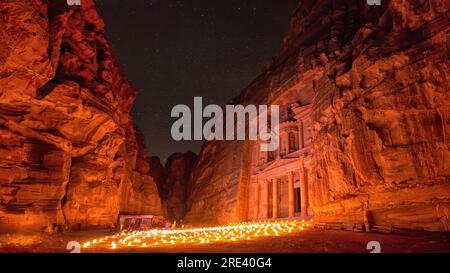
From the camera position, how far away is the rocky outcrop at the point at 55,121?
13242 mm

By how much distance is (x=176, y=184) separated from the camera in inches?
1918

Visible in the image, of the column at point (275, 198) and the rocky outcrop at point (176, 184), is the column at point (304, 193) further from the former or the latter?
the rocky outcrop at point (176, 184)

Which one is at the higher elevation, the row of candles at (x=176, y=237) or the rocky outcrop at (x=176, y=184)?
the rocky outcrop at (x=176, y=184)

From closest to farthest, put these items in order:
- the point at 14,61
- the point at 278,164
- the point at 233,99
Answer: the point at 14,61 < the point at 278,164 < the point at 233,99

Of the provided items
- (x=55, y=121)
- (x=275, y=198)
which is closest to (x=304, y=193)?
(x=275, y=198)

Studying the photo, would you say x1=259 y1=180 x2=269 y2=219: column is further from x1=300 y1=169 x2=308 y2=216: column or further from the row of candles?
the row of candles

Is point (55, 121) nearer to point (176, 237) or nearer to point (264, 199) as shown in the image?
point (176, 237)

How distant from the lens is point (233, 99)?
1630 inches

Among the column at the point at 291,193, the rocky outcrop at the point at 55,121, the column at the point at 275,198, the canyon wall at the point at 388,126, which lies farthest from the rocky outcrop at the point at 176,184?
the canyon wall at the point at 388,126

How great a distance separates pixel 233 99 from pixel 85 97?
1014 inches

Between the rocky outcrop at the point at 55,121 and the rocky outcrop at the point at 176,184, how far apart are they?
23941 mm

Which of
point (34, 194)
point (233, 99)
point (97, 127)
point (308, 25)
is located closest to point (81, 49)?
point (97, 127)

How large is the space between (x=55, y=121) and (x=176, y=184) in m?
33.0
